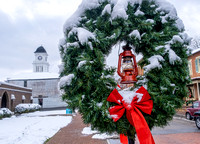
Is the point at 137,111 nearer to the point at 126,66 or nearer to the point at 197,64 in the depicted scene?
the point at 126,66

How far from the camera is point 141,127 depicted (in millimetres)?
1838

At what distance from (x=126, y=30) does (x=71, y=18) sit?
26.5 inches

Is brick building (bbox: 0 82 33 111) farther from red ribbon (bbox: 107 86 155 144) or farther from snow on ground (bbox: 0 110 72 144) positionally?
red ribbon (bbox: 107 86 155 144)

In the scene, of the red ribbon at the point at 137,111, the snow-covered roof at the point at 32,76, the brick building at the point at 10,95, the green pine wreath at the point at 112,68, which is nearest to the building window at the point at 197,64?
the green pine wreath at the point at 112,68

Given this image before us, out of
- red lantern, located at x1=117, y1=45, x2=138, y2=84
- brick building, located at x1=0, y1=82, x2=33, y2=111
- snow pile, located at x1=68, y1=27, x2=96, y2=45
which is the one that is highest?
snow pile, located at x1=68, y1=27, x2=96, y2=45

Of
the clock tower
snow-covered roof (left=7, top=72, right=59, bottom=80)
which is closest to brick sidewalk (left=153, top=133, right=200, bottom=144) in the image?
snow-covered roof (left=7, top=72, right=59, bottom=80)

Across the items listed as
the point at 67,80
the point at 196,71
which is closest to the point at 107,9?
the point at 67,80

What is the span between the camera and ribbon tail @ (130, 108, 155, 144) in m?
1.83

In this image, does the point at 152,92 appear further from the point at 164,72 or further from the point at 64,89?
the point at 64,89

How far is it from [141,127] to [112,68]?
700mm

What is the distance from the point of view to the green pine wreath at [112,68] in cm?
188

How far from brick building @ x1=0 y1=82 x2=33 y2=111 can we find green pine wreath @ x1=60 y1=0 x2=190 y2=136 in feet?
73.4

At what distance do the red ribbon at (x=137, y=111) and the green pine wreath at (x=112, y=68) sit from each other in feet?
0.23

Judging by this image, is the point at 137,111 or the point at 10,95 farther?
the point at 10,95
